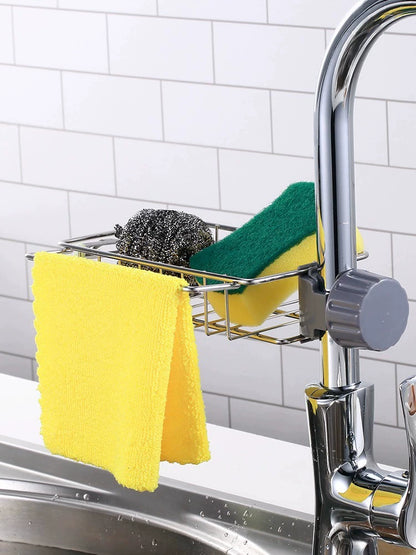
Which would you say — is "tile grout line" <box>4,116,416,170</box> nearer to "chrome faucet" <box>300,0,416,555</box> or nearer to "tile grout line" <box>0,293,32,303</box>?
"tile grout line" <box>0,293,32,303</box>

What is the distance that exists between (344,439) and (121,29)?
5.10 feet

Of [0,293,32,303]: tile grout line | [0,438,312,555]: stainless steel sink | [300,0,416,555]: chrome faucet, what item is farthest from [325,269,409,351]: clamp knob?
[0,293,32,303]: tile grout line

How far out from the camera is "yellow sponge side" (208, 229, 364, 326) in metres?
0.65

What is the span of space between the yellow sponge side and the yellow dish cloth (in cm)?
3

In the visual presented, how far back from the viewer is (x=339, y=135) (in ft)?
1.95

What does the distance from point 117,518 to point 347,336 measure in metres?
0.45

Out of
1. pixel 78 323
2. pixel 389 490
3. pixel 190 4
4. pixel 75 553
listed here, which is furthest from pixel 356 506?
pixel 190 4

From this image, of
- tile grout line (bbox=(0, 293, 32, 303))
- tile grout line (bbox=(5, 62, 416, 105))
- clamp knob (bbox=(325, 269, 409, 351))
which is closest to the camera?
clamp knob (bbox=(325, 269, 409, 351))

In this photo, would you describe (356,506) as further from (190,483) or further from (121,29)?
(121,29)

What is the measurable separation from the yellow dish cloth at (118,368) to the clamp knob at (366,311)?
0.12 m

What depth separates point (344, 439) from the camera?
0.63 m

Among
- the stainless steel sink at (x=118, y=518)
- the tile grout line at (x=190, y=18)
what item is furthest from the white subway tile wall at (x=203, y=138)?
the stainless steel sink at (x=118, y=518)

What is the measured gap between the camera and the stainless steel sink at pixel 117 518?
89 centimetres

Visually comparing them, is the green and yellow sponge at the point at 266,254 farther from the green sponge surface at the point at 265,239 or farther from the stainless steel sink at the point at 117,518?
the stainless steel sink at the point at 117,518
